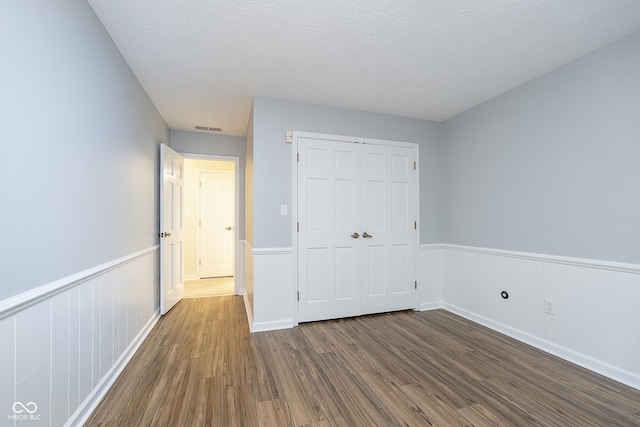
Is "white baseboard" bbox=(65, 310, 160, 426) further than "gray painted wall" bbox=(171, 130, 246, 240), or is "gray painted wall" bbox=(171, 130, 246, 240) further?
"gray painted wall" bbox=(171, 130, 246, 240)

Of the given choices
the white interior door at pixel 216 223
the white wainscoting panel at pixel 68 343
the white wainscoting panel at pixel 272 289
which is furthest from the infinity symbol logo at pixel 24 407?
the white interior door at pixel 216 223

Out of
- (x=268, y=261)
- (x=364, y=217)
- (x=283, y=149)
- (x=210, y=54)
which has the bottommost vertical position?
(x=268, y=261)

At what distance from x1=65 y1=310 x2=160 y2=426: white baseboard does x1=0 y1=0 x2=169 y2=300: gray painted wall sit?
77 cm

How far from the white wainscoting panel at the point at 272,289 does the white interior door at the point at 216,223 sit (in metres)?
2.68

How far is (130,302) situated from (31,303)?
4.03 ft

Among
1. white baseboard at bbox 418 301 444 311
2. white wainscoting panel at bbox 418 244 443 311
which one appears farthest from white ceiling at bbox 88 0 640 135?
white baseboard at bbox 418 301 444 311

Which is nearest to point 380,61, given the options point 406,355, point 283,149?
point 283,149

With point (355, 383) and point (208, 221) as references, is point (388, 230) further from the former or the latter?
point (208, 221)

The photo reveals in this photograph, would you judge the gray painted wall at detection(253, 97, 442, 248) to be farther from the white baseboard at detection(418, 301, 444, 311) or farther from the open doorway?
the open doorway

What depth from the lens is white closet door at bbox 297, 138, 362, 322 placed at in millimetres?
2914

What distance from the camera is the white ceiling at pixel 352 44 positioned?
1.61 metres

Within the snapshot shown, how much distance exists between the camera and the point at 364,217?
10.3 ft

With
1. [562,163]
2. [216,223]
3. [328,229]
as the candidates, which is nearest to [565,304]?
[562,163]

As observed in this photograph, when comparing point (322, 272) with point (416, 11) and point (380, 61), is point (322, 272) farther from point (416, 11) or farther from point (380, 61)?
point (416, 11)
